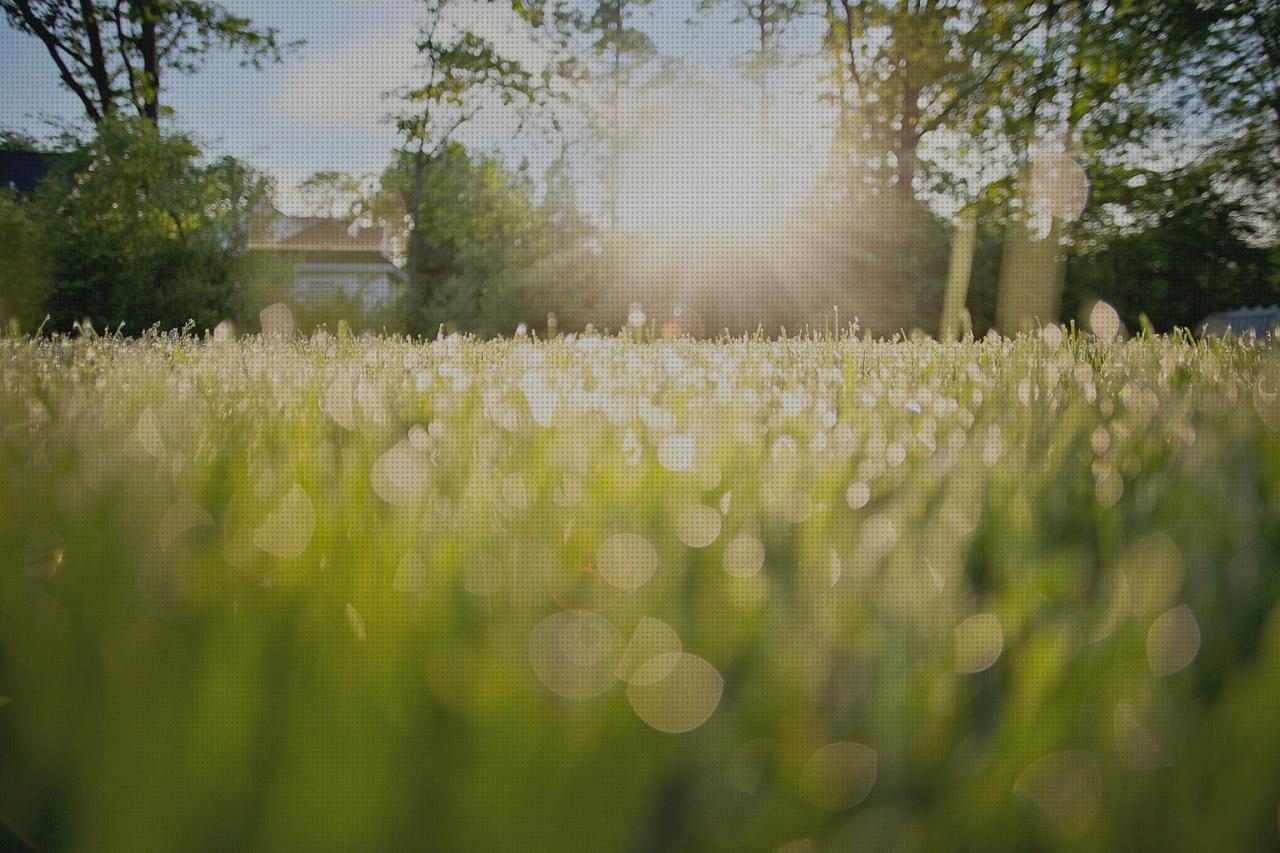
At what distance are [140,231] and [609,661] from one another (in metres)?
20.3

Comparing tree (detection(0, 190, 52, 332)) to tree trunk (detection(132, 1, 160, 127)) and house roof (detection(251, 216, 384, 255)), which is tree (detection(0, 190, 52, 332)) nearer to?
tree trunk (detection(132, 1, 160, 127))

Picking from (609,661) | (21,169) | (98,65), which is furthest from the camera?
(21,169)

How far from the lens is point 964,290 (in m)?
20.4

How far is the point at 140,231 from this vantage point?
17.6 metres

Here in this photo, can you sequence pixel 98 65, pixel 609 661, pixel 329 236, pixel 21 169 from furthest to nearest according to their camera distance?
pixel 329 236 → pixel 21 169 → pixel 98 65 → pixel 609 661

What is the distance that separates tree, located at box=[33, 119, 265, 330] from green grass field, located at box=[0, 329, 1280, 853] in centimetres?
1769

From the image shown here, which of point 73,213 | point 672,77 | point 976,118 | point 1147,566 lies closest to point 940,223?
point 976,118

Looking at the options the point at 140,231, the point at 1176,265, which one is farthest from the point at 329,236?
the point at 1176,265

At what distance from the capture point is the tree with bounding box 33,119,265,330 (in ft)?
55.3

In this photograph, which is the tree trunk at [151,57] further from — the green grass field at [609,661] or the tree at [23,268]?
the green grass field at [609,661]

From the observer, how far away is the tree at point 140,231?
55.3 feet

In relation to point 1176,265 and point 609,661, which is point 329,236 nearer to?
point 1176,265

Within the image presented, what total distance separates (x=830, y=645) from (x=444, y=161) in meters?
36.6

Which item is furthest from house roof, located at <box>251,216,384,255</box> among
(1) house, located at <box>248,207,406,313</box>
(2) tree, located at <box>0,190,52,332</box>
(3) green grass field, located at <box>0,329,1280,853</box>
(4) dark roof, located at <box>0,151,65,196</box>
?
(3) green grass field, located at <box>0,329,1280,853</box>
